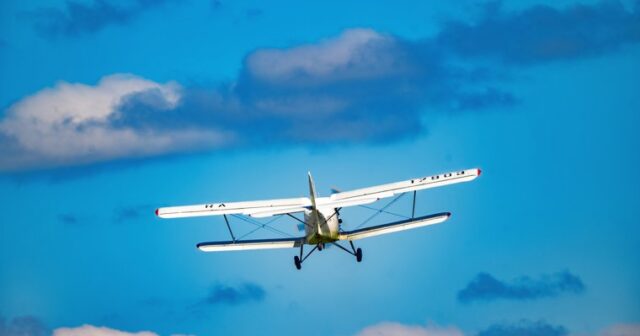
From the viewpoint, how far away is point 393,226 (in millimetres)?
65125

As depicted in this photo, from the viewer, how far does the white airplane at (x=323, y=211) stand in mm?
63125

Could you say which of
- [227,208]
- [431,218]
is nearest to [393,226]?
[431,218]

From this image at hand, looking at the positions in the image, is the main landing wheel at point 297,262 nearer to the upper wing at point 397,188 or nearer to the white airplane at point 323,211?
the white airplane at point 323,211

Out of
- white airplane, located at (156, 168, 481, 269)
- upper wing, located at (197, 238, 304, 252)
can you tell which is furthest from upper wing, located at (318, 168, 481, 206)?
upper wing, located at (197, 238, 304, 252)

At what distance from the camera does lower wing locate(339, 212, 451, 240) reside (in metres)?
64.4

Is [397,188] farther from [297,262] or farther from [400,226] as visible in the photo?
[297,262]

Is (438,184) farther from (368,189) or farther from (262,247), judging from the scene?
(262,247)

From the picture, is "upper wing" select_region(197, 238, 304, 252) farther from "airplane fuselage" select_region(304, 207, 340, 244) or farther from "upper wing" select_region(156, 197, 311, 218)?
"airplane fuselage" select_region(304, 207, 340, 244)

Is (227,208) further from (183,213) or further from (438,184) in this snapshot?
(438,184)

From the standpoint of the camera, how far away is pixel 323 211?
207ft

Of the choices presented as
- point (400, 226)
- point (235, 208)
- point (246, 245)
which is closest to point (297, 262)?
point (246, 245)

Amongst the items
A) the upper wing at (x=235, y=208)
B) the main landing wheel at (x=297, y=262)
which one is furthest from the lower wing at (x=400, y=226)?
the main landing wheel at (x=297, y=262)

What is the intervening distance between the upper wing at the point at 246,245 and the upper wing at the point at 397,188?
283 centimetres

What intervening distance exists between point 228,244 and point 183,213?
8.76 feet
